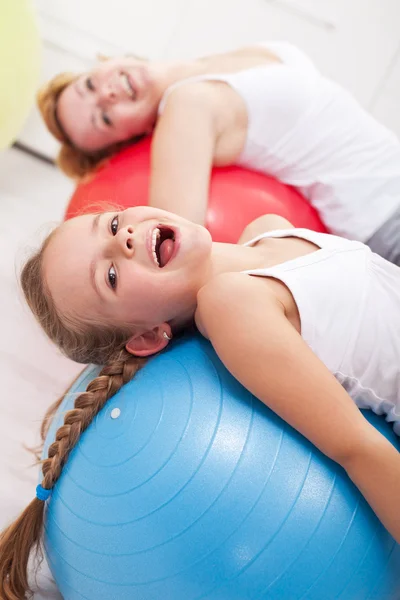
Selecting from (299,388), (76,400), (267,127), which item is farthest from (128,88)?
(299,388)

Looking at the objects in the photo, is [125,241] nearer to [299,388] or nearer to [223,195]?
[299,388]

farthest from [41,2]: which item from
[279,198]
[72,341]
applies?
[72,341]

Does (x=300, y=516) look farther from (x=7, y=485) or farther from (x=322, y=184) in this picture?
(x=322, y=184)

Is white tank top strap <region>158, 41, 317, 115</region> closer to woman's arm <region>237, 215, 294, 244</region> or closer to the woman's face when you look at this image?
the woman's face

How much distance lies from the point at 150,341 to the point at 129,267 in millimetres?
210

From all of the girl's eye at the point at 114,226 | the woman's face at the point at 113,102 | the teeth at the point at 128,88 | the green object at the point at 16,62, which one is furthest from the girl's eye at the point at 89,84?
the girl's eye at the point at 114,226

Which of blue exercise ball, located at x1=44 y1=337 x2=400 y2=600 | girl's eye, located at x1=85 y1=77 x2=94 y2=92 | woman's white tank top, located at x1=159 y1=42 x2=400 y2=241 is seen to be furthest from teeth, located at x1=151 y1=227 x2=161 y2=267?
girl's eye, located at x1=85 y1=77 x2=94 y2=92

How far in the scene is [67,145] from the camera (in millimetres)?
2227

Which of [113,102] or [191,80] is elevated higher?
[191,80]

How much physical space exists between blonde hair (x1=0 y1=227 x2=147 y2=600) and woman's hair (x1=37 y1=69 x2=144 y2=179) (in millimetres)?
759

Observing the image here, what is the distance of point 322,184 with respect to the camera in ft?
6.37

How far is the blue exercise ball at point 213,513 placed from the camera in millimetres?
1125

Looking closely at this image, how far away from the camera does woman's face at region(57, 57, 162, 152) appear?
2.04 meters

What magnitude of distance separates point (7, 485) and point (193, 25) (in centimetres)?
232
